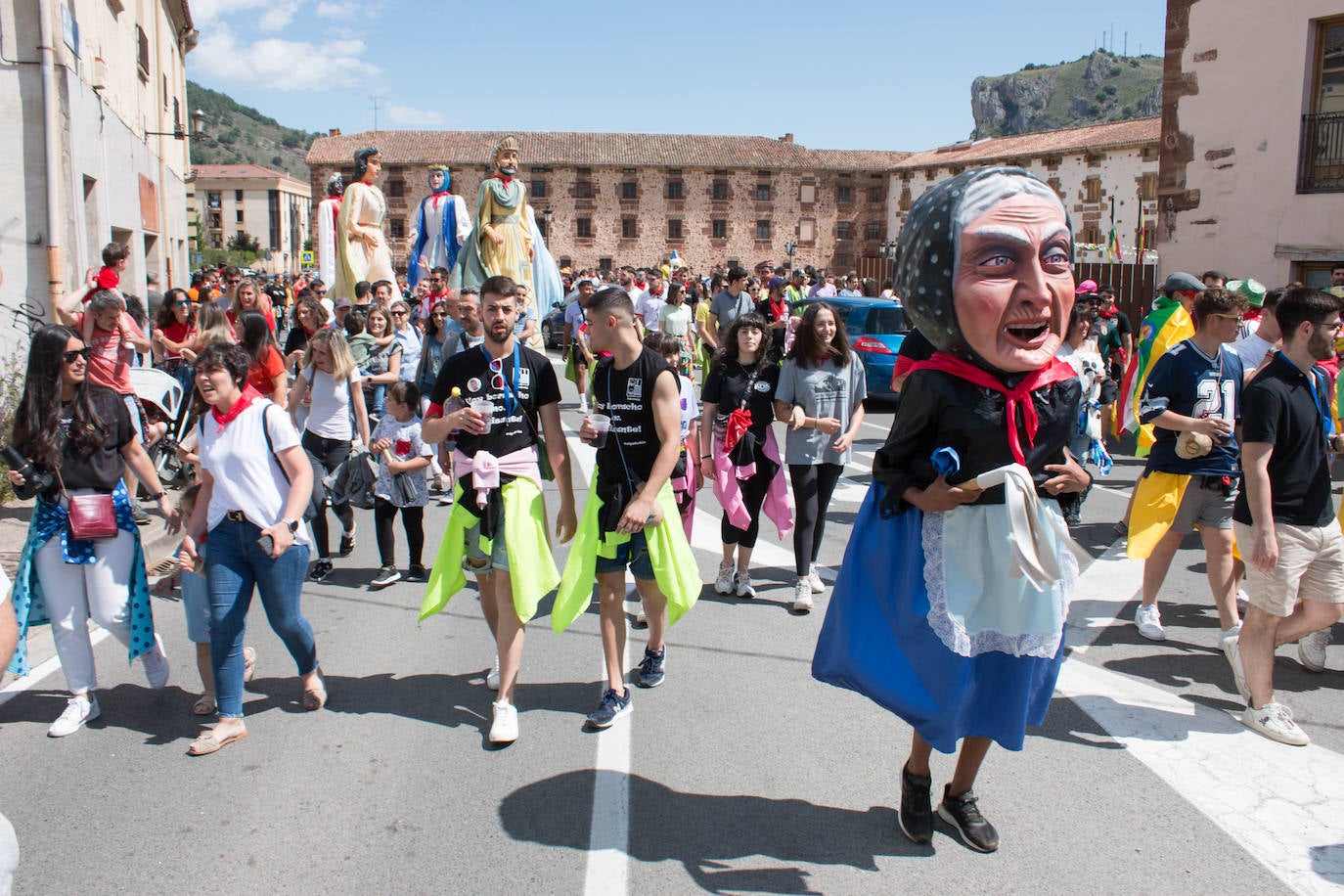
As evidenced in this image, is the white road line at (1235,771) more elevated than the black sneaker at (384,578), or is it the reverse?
the black sneaker at (384,578)

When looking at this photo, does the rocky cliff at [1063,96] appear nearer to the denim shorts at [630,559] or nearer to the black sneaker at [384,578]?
the black sneaker at [384,578]

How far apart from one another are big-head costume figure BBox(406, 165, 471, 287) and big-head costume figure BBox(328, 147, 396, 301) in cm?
44

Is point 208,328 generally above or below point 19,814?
above

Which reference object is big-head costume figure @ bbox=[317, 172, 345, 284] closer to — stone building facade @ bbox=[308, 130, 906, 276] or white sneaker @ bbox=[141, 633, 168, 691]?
white sneaker @ bbox=[141, 633, 168, 691]

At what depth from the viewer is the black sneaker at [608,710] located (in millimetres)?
4258

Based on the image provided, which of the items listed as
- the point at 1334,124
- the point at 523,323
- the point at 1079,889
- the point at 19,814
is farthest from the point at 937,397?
the point at 1334,124

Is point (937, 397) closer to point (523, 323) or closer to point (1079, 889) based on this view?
point (1079, 889)

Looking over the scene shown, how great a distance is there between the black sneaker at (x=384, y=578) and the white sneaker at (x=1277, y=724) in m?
4.82

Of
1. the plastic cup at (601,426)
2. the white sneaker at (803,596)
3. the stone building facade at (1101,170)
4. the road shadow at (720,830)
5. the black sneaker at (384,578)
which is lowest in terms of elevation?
the road shadow at (720,830)

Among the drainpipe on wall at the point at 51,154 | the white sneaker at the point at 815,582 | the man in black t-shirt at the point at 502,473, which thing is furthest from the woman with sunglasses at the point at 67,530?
the drainpipe on wall at the point at 51,154

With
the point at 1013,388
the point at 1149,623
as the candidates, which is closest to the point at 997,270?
the point at 1013,388

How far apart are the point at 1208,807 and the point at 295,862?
320 centimetres

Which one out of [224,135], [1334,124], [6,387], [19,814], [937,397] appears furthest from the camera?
[224,135]

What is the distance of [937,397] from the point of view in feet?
10.1
